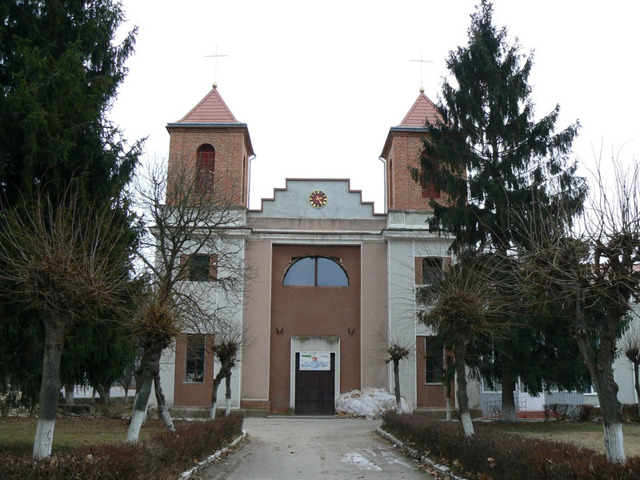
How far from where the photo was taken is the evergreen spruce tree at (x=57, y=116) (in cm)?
1089

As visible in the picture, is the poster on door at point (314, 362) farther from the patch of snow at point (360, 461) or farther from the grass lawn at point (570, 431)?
the patch of snow at point (360, 461)

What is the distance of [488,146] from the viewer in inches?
850

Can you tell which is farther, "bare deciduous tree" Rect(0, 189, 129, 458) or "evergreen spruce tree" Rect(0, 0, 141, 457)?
"evergreen spruce tree" Rect(0, 0, 141, 457)

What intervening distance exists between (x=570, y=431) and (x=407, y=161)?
1508 cm

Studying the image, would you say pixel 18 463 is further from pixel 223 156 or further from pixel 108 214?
pixel 223 156

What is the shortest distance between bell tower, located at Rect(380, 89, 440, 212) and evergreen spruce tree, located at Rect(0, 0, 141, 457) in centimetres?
1835

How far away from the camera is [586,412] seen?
23766 millimetres

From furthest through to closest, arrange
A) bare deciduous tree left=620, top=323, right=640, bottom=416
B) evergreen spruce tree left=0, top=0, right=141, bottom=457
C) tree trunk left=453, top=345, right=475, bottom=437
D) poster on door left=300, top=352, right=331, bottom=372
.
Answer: poster on door left=300, top=352, right=331, bottom=372, bare deciduous tree left=620, top=323, right=640, bottom=416, tree trunk left=453, top=345, right=475, bottom=437, evergreen spruce tree left=0, top=0, right=141, bottom=457

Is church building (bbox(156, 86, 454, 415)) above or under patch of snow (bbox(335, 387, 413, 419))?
above

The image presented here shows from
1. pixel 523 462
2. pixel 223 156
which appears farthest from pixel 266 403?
pixel 523 462

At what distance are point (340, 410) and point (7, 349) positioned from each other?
1859cm

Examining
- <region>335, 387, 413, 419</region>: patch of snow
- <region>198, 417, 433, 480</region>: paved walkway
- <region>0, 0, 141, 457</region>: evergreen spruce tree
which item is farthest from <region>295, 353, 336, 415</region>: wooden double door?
<region>0, 0, 141, 457</region>: evergreen spruce tree

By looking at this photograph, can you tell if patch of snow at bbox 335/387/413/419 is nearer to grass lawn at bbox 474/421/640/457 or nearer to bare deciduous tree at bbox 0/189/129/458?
grass lawn at bbox 474/421/640/457

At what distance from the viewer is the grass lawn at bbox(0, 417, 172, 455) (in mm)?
13203
